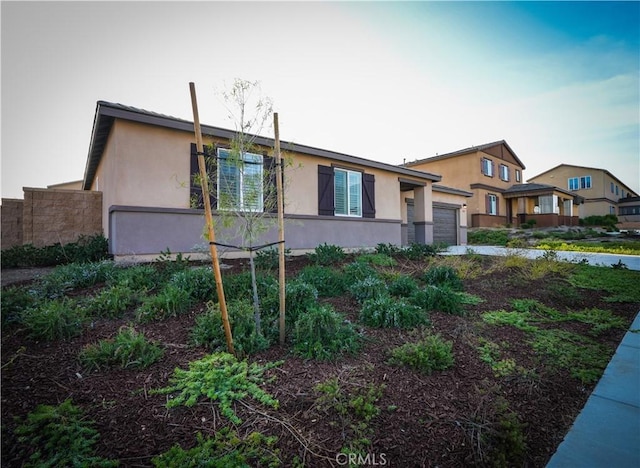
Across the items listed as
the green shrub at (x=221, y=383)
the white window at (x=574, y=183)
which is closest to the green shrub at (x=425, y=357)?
the green shrub at (x=221, y=383)

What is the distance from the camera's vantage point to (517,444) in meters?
1.61

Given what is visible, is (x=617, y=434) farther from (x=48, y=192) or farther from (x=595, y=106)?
(x=48, y=192)

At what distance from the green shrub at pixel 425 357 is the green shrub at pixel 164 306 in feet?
8.27

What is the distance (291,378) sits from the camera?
2.23 m

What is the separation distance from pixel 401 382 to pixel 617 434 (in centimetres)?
133

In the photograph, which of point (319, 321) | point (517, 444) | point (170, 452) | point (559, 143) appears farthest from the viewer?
point (559, 143)

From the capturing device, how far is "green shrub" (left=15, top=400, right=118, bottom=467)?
4.58 feet

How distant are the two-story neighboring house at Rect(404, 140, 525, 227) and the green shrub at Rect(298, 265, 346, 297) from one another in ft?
62.7

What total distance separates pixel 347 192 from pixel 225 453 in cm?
888

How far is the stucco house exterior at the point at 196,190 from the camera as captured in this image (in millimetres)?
5961

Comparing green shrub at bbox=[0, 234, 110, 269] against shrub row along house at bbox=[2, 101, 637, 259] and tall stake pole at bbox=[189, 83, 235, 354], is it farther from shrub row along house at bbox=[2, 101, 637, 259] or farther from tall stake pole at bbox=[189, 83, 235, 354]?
tall stake pole at bbox=[189, 83, 235, 354]

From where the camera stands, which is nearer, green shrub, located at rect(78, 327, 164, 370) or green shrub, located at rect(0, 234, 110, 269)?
green shrub, located at rect(78, 327, 164, 370)

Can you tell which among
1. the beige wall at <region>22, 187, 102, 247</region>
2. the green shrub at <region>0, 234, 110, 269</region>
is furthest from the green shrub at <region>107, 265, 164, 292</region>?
the beige wall at <region>22, 187, 102, 247</region>

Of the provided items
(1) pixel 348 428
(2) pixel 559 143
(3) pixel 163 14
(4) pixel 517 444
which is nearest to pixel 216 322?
(1) pixel 348 428
